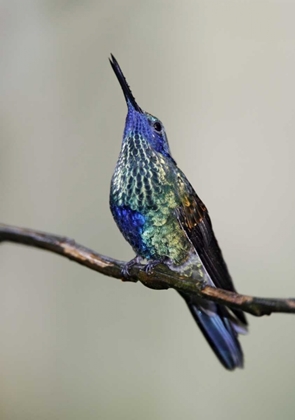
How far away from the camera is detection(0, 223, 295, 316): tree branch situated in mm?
509

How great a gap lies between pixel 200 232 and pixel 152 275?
0.19m

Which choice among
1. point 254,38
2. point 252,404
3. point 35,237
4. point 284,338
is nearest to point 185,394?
point 252,404

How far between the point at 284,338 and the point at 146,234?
2.38 feet

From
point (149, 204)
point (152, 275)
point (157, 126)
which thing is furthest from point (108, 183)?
point (152, 275)

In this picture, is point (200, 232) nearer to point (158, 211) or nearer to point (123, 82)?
point (158, 211)

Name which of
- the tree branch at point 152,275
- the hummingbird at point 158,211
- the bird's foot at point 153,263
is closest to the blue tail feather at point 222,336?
the hummingbird at point 158,211

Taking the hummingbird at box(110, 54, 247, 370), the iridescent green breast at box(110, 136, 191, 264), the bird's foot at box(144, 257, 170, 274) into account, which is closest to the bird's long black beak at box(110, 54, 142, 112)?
Answer: the hummingbird at box(110, 54, 247, 370)

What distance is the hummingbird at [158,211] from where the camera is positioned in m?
0.77

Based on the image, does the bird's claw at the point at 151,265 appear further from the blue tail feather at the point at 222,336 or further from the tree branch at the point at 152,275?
the blue tail feather at the point at 222,336

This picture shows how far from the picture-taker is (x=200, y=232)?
0.83m

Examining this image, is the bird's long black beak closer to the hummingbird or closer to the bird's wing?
the hummingbird

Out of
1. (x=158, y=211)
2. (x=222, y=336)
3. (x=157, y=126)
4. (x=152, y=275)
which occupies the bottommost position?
(x=222, y=336)

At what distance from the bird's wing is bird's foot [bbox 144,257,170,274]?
66 mm

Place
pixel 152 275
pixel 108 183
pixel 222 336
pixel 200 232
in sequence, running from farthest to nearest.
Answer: pixel 108 183, pixel 222 336, pixel 200 232, pixel 152 275
